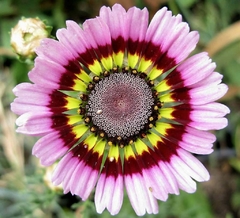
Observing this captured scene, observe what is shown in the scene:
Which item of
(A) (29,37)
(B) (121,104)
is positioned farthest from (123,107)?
(A) (29,37)

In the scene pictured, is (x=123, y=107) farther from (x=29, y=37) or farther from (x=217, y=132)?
(x=217, y=132)

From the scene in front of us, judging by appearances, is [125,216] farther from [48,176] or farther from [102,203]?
[102,203]

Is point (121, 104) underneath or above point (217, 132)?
above

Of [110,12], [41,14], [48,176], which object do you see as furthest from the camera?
[41,14]

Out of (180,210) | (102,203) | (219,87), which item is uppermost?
(219,87)

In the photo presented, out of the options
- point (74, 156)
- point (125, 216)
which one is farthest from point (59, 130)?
point (125, 216)

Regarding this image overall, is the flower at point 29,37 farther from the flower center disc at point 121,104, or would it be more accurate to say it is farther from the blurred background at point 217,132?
the blurred background at point 217,132
